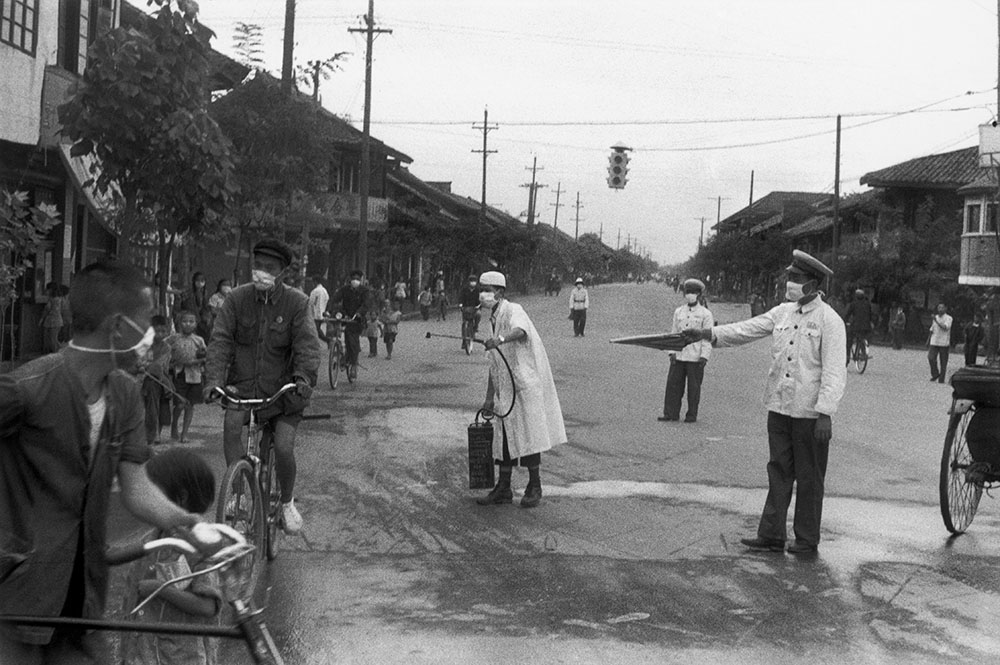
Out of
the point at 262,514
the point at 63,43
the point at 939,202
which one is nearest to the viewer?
the point at 262,514

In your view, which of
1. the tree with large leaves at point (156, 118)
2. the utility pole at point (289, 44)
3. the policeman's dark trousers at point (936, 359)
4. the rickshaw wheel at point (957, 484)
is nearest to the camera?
the rickshaw wheel at point (957, 484)

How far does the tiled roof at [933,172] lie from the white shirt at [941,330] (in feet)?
89.5

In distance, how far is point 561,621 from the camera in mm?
6059

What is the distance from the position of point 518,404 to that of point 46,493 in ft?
21.0

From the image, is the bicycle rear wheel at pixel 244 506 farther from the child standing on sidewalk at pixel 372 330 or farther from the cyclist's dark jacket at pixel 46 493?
the child standing on sidewalk at pixel 372 330

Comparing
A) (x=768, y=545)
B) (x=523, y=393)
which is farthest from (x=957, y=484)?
(x=523, y=393)

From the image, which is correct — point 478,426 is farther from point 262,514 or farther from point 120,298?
point 120,298

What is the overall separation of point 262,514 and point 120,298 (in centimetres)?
382

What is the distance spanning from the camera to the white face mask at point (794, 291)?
8117mm

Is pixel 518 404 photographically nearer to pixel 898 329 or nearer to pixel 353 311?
pixel 353 311

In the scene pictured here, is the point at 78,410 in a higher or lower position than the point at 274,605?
higher

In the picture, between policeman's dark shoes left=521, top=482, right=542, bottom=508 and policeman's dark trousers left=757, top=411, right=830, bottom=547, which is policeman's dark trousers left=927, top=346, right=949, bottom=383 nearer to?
policeman's dark shoes left=521, top=482, right=542, bottom=508

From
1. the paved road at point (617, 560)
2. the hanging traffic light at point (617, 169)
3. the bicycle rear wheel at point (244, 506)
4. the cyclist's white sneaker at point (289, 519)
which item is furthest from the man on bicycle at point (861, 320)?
the bicycle rear wheel at point (244, 506)

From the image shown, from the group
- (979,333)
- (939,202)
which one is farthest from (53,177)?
(939,202)
